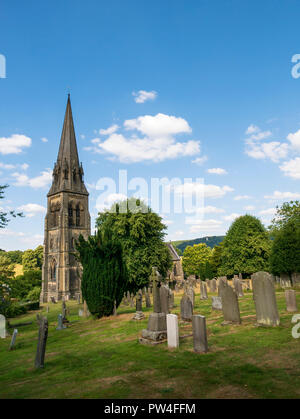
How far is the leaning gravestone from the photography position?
921 cm

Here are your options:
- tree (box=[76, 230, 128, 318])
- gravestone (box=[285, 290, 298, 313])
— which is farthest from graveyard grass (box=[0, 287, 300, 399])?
tree (box=[76, 230, 128, 318])

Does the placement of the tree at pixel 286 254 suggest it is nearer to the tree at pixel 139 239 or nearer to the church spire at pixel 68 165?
the tree at pixel 139 239

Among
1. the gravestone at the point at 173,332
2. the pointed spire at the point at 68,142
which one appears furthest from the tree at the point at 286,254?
the pointed spire at the point at 68,142

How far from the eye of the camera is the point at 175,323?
8.12 meters

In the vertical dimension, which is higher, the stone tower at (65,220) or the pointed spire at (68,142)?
the pointed spire at (68,142)

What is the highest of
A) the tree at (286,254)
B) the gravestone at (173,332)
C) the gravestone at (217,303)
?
the tree at (286,254)

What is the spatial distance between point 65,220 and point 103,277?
37.7 metres

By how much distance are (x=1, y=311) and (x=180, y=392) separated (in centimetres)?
1689

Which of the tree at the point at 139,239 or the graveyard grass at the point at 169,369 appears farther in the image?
the tree at the point at 139,239

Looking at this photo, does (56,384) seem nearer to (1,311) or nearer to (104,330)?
(104,330)

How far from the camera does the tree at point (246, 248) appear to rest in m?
33.0

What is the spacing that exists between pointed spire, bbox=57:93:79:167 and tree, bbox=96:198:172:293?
29467 mm
